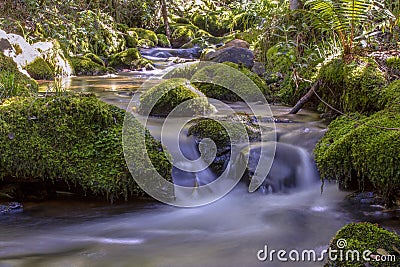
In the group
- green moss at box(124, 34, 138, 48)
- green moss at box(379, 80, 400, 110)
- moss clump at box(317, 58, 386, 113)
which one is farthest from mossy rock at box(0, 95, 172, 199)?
green moss at box(124, 34, 138, 48)

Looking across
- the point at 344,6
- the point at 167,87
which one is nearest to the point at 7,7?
the point at 167,87

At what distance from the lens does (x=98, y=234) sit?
3.02m

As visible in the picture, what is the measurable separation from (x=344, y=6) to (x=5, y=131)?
4.41m

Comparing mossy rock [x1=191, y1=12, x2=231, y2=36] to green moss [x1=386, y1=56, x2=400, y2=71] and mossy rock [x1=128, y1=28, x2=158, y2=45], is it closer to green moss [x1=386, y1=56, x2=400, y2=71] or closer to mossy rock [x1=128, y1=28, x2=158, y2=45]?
mossy rock [x1=128, y1=28, x2=158, y2=45]

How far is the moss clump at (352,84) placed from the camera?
4.52 metres

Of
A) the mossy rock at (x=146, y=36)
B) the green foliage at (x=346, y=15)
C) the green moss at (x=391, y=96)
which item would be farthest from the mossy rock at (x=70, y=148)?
the mossy rock at (x=146, y=36)

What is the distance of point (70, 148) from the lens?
3373 millimetres

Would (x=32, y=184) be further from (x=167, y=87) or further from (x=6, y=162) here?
(x=167, y=87)

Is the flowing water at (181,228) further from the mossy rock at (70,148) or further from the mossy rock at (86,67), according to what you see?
the mossy rock at (86,67)

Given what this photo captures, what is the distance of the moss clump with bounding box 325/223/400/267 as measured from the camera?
203cm

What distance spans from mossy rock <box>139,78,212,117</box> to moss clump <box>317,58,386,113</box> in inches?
66.7

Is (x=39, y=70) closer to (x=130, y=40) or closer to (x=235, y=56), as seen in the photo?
(x=235, y=56)

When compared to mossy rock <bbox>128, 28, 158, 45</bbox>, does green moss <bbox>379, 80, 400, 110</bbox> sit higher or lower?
lower

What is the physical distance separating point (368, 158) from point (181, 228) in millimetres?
1656
